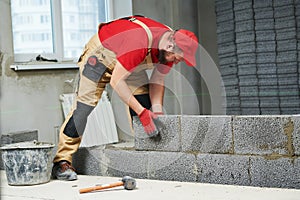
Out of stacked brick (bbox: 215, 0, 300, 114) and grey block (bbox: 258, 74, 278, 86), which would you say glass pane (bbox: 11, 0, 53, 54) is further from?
grey block (bbox: 258, 74, 278, 86)

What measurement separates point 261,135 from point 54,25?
2194 mm

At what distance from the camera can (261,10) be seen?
4.06m

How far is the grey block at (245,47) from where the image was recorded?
4141 millimetres

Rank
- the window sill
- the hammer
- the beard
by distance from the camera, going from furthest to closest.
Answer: the window sill
the beard
the hammer

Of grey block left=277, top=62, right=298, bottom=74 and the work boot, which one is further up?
grey block left=277, top=62, right=298, bottom=74

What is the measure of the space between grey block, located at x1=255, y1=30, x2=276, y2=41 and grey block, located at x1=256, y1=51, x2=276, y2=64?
122 millimetres

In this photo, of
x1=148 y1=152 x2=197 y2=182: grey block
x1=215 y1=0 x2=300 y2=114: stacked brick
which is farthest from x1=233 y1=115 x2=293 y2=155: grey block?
x1=215 y1=0 x2=300 y2=114: stacked brick

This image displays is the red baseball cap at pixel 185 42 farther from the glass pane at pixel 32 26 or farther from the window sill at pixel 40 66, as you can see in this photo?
the glass pane at pixel 32 26

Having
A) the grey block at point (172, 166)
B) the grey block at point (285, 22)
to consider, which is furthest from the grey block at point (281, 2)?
the grey block at point (172, 166)

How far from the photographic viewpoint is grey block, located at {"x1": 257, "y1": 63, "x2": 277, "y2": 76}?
404 centimetres

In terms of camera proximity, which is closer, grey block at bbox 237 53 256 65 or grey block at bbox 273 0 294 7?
grey block at bbox 273 0 294 7

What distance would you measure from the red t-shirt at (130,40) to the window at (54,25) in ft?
3.32

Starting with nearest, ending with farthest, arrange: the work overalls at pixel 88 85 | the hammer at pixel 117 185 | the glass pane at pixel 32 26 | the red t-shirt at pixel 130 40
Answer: the hammer at pixel 117 185, the red t-shirt at pixel 130 40, the work overalls at pixel 88 85, the glass pane at pixel 32 26

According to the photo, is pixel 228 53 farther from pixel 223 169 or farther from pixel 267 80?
pixel 223 169
